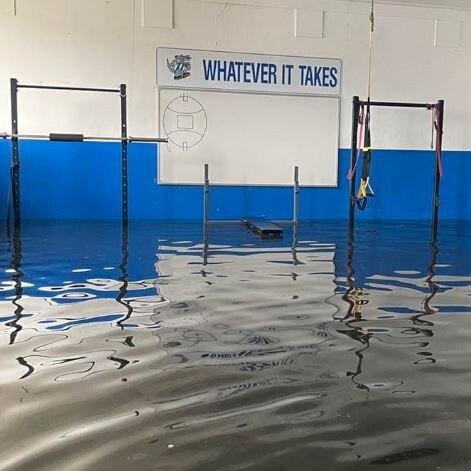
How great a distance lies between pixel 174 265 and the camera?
3.77 metres

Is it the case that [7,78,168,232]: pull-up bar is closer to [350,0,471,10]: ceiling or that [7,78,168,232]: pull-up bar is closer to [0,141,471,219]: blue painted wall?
[0,141,471,219]: blue painted wall

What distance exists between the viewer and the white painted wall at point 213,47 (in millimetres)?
6441

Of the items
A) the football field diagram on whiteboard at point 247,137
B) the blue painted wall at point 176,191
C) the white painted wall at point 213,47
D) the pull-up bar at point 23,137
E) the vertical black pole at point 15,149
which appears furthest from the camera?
the football field diagram on whiteboard at point 247,137

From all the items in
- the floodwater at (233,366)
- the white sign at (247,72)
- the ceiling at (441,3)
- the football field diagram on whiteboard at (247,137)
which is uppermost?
the ceiling at (441,3)

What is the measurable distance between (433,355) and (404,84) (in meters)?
5.99

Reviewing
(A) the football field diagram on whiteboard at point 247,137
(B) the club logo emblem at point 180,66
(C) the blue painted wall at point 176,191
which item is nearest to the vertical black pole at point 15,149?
(C) the blue painted wall at point 176,191

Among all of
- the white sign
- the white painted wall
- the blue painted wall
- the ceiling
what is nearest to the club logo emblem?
the white sign

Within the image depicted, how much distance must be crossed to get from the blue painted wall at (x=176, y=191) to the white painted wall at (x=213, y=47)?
0.81 ft

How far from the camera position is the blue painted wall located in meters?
6.64

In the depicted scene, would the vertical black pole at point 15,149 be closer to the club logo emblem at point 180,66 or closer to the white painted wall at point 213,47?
the white painted wall at point 213,47

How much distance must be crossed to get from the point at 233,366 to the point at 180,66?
5.46m

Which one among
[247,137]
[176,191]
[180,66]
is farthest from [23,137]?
[247,137]

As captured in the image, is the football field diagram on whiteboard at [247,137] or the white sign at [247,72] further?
the football field diagram on whiteboard at [247,137]

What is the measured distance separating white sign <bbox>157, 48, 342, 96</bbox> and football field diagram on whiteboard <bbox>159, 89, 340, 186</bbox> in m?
0.10
